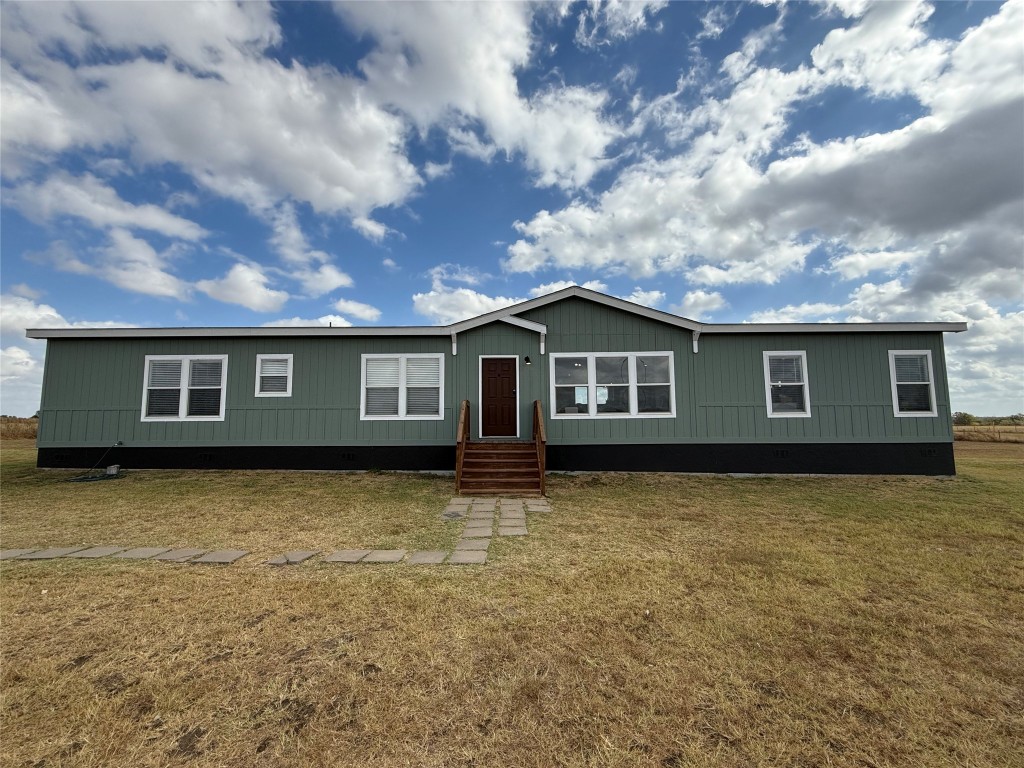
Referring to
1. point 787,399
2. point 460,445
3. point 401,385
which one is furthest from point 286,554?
point 787,399

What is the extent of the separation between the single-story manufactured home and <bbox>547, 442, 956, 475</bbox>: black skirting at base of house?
1.2 inches

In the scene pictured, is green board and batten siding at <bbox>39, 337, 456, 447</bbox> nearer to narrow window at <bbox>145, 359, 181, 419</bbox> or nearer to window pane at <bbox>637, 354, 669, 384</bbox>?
narrow window at <bbox>145, 359, 181, 419</bbox>

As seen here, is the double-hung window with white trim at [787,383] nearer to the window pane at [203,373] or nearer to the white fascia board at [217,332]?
the white fascia board at [217,332]

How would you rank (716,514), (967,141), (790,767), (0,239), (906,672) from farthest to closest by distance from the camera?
(967,141), (0,239), (716,514), (906,672), (790,767)

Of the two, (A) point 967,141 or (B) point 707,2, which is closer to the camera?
(B) point 707,2

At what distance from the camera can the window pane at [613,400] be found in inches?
389

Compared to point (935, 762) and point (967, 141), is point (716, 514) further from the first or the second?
point (967, 141)

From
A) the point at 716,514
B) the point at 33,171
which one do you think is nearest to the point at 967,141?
the point at 716,514

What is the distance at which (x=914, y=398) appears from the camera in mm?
9906

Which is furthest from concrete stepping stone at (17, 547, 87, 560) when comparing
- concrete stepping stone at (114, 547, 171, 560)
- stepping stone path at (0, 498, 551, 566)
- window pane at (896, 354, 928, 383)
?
window pane at (896, 354, 928, 383)

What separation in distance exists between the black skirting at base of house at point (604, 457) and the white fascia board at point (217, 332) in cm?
253

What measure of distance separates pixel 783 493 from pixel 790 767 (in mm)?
7202

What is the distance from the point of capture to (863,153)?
12.9 meters

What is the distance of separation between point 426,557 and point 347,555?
786 millimetres
